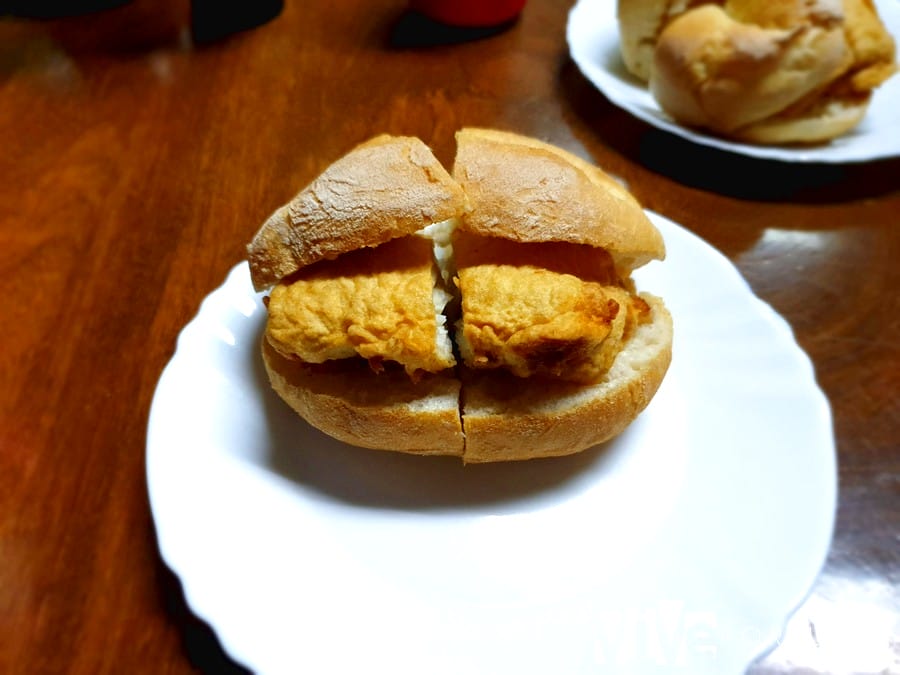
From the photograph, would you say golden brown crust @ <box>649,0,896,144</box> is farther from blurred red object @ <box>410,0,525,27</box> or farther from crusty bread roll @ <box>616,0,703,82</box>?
blurred red object @ <box>410,0,525,27</box>

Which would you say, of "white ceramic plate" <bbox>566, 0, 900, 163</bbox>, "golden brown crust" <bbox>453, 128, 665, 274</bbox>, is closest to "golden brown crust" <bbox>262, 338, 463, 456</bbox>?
"golden brown crust" <bbox>453, 128, 665, 274</bbox>

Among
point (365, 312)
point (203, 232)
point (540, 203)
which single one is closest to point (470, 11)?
point (203, 232)

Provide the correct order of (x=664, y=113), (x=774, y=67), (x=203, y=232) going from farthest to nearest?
(x=664, y=113) < (x=774, y=67) < (x=203, y=232)

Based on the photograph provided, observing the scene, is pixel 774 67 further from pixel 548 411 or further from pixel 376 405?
pixel 376 405

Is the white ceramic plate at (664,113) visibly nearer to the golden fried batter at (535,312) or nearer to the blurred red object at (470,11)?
the blurred red object at (470,11)

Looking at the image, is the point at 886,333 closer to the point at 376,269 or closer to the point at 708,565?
the point at 708,565

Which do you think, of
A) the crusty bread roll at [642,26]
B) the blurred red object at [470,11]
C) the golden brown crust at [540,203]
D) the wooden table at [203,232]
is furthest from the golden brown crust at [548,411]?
the blurred red object at [470,11]
